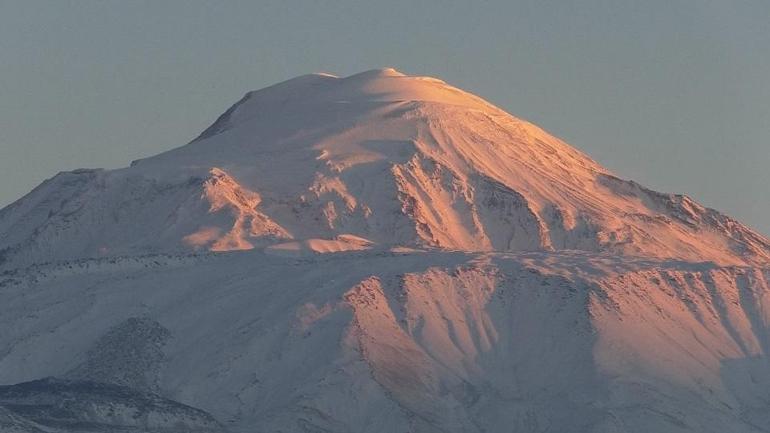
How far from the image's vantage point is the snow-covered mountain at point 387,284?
142 m

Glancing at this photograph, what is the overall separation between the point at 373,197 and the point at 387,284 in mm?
21231

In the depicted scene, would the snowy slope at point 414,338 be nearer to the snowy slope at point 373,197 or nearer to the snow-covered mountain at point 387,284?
the snow-covered mountain at point 387,284

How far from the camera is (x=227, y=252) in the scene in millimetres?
159875

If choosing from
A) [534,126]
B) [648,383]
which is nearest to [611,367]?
[648,383]

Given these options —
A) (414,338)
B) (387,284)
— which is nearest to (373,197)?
(387,284)

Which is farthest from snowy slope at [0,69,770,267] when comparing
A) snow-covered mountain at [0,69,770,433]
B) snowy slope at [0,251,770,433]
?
snowy slope at [0,251,770,433]

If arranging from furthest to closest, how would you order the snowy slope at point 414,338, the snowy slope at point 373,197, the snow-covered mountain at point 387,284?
the snowy slope at point 373,197
the snow-covered mountain at point 387,284
the snowy slope at point 414,338

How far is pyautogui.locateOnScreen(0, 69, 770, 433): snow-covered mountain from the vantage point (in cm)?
Answer: 14150

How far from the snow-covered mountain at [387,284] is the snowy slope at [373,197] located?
19 cm

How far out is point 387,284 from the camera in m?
151

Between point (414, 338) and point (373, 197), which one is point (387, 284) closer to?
point (414, 338)

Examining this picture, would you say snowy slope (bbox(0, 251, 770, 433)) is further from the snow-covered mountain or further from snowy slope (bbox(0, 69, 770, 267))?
snowy slope (bbox(0, 69, 770, 267))

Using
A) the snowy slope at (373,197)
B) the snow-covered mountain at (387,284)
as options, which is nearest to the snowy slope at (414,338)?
the snow-covered mountain at (387,284)

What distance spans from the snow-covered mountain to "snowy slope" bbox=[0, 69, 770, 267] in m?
0.19
